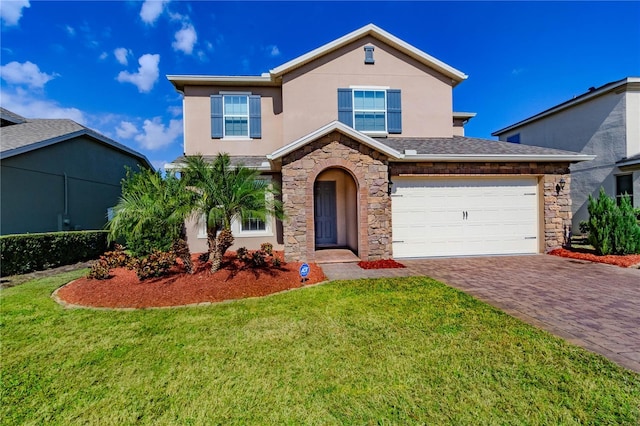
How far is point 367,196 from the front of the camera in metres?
8.91

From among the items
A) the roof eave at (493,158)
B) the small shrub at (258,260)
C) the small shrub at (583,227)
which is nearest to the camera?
the small shrub at (258,260)

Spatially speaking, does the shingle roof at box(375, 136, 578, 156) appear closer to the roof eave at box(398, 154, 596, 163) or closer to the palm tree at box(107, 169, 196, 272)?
the roof eave at box(398, 154, 596, 163)

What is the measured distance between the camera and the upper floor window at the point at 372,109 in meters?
11.4

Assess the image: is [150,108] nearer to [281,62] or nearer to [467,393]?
[281,62]

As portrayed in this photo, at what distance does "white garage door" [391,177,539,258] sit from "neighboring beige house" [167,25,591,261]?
0.04m

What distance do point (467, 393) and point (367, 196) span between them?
6.57 metres

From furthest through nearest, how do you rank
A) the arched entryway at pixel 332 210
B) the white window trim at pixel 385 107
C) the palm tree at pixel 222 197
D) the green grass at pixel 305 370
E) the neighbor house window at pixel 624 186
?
the neighbor house window at pixel 624 186, the white window trim at pixel 385 107, the arched entryway at pixel 332 210, the palm tree at pixel 222 197, the green grass at pixel 305 370

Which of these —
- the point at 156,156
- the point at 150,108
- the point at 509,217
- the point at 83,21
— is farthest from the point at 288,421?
the point at 156,156

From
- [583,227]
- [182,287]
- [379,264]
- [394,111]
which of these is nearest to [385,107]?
[394,111]

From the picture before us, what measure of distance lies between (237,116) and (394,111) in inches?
261

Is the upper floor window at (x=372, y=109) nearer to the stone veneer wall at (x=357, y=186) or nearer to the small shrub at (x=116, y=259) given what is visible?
the stone veneer wall at (x=357, y=186)

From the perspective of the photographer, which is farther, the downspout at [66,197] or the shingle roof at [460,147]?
the downspout at [66,197]

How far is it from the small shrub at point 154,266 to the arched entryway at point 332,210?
561 centimetres

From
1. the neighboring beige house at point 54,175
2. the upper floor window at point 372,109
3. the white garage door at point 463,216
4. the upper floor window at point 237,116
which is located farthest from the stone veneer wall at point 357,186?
the neighboring beige house at point 54,175
